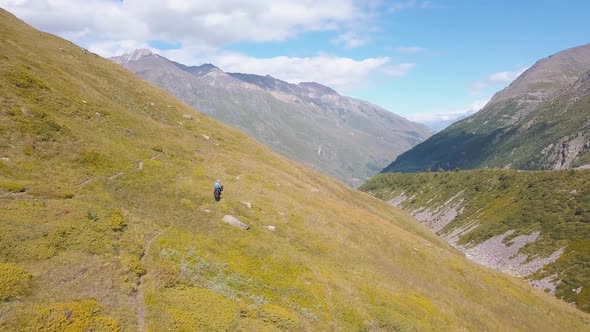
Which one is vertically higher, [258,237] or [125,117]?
[125,117]

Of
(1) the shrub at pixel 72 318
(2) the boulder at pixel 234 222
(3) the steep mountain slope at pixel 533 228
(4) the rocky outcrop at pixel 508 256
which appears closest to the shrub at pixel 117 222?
(1) the shrub at pixel 72 318

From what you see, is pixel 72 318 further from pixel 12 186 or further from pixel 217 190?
pixel 217 190

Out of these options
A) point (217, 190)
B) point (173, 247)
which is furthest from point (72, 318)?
point (217, 190)

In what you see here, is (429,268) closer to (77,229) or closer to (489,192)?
(77,229)

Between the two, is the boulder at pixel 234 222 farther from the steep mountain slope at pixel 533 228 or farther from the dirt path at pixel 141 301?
the steep mountain slope at pixel 533 228

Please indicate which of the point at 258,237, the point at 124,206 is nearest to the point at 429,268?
the point at 258,237

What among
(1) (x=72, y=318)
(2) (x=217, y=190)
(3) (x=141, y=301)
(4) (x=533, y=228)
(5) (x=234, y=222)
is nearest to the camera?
(1) (x=72, y=318)

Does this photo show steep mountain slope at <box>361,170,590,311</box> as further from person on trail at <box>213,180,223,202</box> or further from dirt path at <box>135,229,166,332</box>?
dirt path at <box>135,229,166,332</box>
